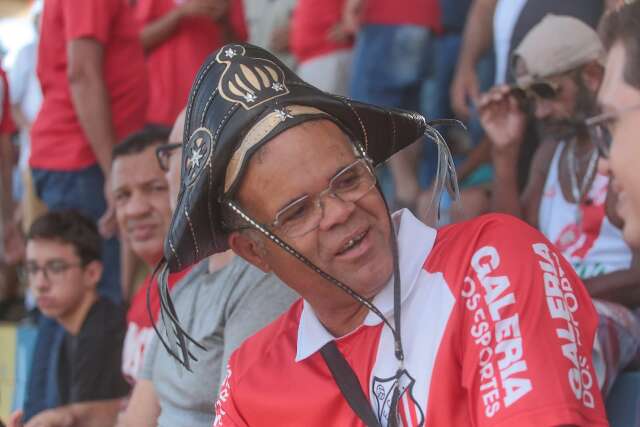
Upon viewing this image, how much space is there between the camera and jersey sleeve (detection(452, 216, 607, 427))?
1635mm

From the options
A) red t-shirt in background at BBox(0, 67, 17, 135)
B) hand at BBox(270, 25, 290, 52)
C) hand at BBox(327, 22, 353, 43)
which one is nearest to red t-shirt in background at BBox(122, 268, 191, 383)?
hand at BBox(327, 22, 353, 43)

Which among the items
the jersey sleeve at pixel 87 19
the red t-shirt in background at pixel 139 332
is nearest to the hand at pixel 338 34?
the jersey sleeve at pixel 87 19

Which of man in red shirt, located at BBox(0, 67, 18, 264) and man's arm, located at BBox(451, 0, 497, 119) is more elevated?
man's arm, located at BBox(451, 0, 497, 119)

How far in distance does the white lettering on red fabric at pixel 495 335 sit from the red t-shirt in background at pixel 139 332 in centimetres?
157

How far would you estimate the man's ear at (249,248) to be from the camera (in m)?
2.07

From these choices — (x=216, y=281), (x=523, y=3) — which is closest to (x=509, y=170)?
(x=523, y=3)

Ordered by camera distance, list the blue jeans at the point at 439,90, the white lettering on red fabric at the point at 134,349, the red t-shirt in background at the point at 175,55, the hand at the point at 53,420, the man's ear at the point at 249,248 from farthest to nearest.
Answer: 1. the blue jeans at the point at 439,90
2. the red t-shirt in background at the point at 175,55
3. the hand at the point at 53,420
4. the white lettering on red fabric at the point at 134,349
5. the man's ear at the point at 249,248

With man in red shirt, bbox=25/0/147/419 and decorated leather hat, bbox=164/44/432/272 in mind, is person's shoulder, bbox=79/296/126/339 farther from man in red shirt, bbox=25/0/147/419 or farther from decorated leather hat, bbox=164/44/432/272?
decorated leather hat, bbox=164/44/432/272

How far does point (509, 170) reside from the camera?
363 cm

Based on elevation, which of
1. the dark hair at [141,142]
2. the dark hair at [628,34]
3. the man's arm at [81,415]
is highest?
the dark hair at [628,34]

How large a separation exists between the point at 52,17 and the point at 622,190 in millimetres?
3309

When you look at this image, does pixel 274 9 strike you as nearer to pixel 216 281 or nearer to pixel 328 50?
pixel 328 50

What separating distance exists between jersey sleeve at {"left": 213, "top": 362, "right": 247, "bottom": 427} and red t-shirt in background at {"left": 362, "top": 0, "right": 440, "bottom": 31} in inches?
109

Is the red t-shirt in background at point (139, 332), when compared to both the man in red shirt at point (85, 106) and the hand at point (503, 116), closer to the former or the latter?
the man in red shirt at point (85, 106)
